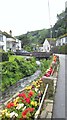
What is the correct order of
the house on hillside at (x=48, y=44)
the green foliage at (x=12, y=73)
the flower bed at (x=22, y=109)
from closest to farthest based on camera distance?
the flower bed at (x=22, y=109) → the green foliage at (x=12, y=73) → the house on hillside at (x=48, y=44)

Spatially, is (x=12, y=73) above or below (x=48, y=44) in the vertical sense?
below

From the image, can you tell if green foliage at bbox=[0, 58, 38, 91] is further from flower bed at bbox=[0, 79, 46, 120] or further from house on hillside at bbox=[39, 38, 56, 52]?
house on hillside at bbox=[39, 38, 56, 52]

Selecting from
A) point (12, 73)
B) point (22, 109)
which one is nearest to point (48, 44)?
point (12, 73)

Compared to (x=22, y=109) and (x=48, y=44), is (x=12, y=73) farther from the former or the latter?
(x=48, y=44)

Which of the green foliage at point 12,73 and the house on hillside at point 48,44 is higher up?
the house on hillside at point 48,44

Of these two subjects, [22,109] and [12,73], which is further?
[12,73]

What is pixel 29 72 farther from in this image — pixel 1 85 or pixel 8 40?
pixel 8 40

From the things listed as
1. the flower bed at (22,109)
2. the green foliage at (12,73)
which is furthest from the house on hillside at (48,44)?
the flower bed at (22,109)

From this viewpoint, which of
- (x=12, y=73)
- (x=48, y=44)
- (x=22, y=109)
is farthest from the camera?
(x=48, y=44)

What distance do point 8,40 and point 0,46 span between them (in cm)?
1793

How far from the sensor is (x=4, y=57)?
3612 cm

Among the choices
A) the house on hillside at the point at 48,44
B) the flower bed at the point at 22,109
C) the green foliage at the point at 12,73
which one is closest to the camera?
the flower bed at the point at 22,109

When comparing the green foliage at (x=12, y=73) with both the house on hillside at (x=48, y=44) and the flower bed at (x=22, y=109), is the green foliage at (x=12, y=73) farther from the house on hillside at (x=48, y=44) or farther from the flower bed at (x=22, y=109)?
the house on hillside at (x=48, y=44)

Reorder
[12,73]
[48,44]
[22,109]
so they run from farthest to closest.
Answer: [48,44] < [12,73] < [22,109]
